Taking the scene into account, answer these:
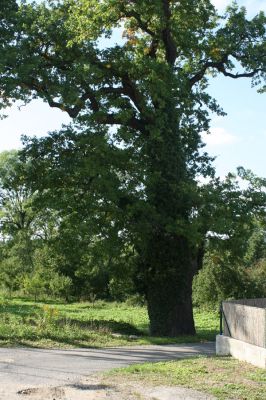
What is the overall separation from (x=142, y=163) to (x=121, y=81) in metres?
3.73

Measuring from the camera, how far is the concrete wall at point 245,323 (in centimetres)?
1234

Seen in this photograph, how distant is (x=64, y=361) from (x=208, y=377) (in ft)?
12.3

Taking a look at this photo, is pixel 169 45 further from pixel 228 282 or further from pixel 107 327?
pixel 228 282

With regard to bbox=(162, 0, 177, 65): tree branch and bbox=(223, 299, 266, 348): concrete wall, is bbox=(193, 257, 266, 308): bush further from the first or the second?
bbox=(223, 299, 266, 348): concrete wall

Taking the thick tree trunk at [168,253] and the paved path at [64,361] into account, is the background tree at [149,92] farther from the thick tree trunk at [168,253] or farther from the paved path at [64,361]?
the paved path at [64,361]

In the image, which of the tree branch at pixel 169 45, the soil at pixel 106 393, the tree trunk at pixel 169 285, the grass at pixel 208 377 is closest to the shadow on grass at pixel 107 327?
the tree trunk at pixel 169 285

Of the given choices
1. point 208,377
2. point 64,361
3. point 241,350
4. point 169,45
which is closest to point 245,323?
point 241,350

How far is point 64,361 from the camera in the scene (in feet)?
41.6

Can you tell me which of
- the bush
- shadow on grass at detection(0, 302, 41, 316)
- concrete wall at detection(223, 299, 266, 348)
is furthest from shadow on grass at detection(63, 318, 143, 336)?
the bush

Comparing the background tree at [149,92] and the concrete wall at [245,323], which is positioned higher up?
the background tree at [149,92]

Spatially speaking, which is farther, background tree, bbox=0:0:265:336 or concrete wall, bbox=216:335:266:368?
background tree, bbox=0:0:265:336

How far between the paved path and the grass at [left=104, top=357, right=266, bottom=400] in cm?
92

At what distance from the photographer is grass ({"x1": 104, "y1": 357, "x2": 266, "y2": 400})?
9.24 m

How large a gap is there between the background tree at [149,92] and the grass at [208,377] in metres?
7.86
